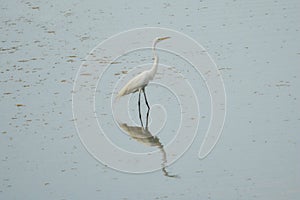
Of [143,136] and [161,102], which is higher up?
[161,102]

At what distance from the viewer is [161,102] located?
8.18 meters

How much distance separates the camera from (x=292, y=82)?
331 inches

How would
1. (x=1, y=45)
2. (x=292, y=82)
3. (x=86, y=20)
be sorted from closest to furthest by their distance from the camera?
(x=292, y=82), (x=1, y=45), (x=86, y=20)

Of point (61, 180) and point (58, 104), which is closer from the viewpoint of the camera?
point (61, 180)

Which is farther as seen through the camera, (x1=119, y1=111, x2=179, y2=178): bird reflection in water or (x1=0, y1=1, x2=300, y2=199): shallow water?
(x1=119, y1=111, x2=179, y2=178): bird reflection in water

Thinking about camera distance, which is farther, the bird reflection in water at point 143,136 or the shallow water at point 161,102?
the bird reflection in water at point 143,136

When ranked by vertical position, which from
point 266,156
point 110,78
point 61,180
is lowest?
point 61,180

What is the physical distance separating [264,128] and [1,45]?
5396 mm

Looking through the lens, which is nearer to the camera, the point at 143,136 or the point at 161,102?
the point at 143,136

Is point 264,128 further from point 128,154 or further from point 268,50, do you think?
point 268,50

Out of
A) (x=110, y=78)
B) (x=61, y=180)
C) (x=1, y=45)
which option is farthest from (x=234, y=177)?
(x=1, y=45)

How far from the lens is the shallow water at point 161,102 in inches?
253

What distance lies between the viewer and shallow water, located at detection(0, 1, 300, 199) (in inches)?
253

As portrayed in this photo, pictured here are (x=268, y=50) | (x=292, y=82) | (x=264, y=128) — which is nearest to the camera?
(x=264, y=128)
